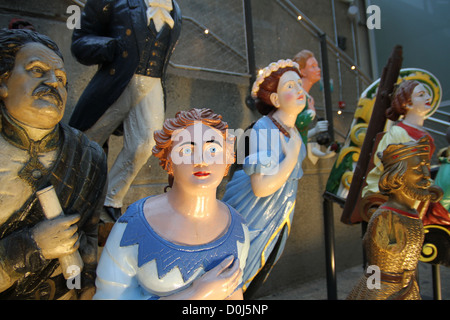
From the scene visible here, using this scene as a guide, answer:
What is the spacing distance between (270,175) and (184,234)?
63cm

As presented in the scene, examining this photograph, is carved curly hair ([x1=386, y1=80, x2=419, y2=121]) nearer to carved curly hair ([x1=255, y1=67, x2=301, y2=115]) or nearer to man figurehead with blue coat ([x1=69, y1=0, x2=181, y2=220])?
carved curly hair ([x1=255, y1=67, x2=301, y2=115])

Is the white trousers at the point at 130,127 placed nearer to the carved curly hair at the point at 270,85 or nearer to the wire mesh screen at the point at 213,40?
the carved curly hair at the point at 270,85

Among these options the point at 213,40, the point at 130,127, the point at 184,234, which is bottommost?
the point at 184,234

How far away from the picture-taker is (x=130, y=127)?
68.3 inches

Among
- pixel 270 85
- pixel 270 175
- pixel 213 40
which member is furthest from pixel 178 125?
pixel 213 40

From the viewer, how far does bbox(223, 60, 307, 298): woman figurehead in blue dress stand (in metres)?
1.62

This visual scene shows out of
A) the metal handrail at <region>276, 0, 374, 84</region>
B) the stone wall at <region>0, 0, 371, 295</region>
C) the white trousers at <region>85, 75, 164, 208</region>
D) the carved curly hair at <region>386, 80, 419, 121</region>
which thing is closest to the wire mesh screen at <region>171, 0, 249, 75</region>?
the stone wall at <region>0, 0, 371, 295</region>

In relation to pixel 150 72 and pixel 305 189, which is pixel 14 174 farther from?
pixel 305 189

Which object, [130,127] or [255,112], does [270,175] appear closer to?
[130,127]

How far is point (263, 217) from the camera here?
168cm

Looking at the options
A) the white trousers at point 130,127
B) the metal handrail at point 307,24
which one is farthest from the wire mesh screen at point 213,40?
Answer: the white trousers at point 130,127

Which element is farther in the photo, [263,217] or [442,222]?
[442,222]
